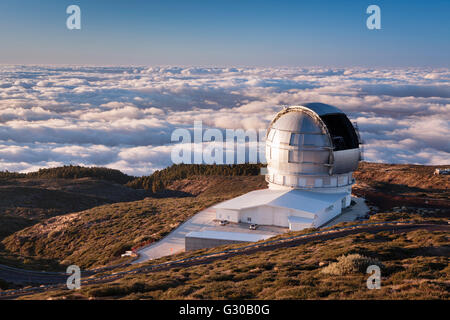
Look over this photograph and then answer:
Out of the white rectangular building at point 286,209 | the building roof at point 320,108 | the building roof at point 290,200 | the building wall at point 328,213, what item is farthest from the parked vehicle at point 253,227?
the building roof at point 320,108

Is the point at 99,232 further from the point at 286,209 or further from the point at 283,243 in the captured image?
the point at 283,243

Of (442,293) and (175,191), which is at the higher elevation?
(442,293)

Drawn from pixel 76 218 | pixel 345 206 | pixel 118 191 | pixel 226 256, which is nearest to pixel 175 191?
pixel 118 191

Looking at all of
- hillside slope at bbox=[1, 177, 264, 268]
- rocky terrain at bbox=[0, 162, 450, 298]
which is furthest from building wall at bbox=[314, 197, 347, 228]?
hillside slope at bbox=[1, 177, 264, 268]

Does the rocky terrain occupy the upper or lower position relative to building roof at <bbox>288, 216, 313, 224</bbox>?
lower

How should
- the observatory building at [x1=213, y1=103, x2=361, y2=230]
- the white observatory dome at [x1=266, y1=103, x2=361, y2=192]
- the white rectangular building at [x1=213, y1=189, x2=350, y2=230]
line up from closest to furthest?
the white rectangular building at [x1=213, y1=189, x2=350, y2=230], the observatory building at [x1=213, y1=103, x2=361, y2=230], the white observatory dome at [x1=266, y1=103, x2=361, y2=192]

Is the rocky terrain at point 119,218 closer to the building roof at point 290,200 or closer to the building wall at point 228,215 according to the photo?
the building roof at point 290,200

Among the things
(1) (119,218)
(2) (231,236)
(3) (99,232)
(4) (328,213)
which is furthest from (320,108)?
(3) (99,232)

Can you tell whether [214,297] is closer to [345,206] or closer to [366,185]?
[345,206]

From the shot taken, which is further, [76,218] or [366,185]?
[366,185]

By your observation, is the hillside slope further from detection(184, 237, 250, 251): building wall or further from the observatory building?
the observatory building
